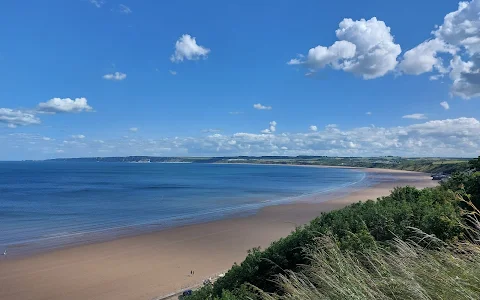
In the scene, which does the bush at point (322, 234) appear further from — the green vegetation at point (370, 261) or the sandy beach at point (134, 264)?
the sandy beach at point (134, 264)

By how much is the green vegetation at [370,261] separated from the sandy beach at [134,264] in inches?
295

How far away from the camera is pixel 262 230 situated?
2748 cm

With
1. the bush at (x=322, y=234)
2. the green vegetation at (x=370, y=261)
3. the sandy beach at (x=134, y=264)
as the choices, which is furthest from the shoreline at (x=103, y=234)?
the green vegetation at (x=370, y=261)

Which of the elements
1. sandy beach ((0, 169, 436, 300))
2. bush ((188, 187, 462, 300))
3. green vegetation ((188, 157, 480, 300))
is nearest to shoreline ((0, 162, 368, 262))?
sandy beach ((0, 169, 436, 300))

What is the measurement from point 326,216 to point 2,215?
3562 cm

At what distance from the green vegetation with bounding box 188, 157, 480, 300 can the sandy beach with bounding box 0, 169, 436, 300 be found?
749cm

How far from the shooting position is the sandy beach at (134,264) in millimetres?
15109

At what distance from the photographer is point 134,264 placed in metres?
18.8

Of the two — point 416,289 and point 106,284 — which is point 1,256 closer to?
point 106,284

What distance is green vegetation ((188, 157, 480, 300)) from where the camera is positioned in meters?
3.33

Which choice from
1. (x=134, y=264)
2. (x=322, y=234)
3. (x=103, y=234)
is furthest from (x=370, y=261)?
(x=103, y=234)

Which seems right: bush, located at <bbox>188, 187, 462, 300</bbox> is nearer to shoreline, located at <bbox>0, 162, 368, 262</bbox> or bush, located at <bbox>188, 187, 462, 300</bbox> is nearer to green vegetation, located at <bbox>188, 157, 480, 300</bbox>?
green vegetation, located at <bbox>188, 157, 480, 300</bbox>

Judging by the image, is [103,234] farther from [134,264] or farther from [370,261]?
[370,261]

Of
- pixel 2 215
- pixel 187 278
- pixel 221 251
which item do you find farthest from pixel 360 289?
pixel 2 215
